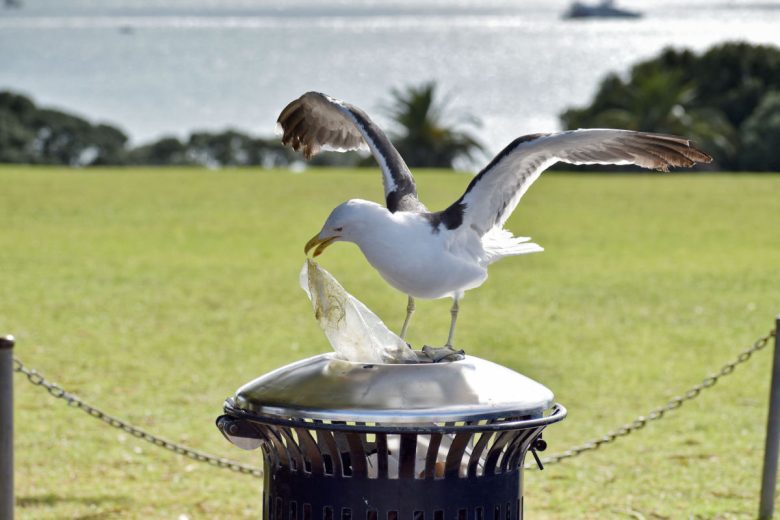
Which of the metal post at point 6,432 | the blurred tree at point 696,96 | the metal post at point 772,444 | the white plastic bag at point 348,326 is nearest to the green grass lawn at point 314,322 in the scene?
the metal post at point 772,444

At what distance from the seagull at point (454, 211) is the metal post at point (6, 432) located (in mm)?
1474

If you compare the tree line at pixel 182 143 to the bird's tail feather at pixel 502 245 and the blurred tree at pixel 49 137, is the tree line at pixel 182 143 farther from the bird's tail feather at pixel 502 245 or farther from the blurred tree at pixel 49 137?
the bird's tail feather at pixel 502 245

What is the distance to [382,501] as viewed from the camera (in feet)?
10.00

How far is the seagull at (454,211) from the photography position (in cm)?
326

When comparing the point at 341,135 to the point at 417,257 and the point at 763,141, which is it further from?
the point at 763,141

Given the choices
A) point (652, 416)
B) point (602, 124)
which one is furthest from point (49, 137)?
point (652, 416)

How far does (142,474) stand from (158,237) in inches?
340

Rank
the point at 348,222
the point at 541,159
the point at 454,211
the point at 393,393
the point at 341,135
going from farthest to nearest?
the point at 341,135 < the point at 541,159 < the point at 454,211 < the point at 348,222 < the point at 393,393

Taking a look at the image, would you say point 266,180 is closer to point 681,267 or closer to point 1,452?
point 681,267

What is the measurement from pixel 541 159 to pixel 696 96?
3003 centimetres

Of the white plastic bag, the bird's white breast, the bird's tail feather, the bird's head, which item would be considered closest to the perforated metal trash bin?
the white plastic bag

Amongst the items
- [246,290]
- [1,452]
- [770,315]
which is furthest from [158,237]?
[1,452]

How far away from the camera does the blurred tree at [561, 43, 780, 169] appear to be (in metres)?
28.4

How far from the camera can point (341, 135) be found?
4156 millimetres
